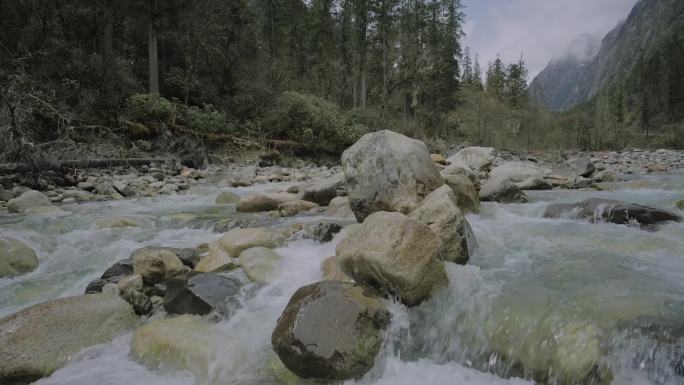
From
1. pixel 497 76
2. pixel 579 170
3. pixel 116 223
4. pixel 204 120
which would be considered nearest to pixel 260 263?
pixel 116 223

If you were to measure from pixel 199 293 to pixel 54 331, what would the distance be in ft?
3.09

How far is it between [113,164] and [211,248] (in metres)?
7.75

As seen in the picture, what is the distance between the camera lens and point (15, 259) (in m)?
3.86

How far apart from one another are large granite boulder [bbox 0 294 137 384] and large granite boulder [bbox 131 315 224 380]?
28cm

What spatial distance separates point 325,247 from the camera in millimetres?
4184

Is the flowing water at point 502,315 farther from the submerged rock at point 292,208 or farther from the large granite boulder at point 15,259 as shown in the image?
the submerged rock at point 292,208

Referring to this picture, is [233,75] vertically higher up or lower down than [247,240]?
higher up

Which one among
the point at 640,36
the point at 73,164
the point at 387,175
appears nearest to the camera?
the point at 387,175

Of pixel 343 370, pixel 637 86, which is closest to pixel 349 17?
pixel 343 370

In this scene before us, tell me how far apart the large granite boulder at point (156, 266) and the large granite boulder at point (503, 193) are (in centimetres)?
543

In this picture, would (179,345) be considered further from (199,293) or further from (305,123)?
(305,123)

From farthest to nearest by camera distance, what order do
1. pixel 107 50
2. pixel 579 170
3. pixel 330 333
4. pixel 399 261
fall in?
pixel 107 50 < pixel 579 170 < pixel 399 261 < pixel 330 333

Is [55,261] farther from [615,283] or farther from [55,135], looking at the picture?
[55,135]

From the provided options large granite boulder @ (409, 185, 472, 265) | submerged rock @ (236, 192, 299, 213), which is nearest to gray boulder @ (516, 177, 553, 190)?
submerged rock @ (236, 192, 299, 213)
